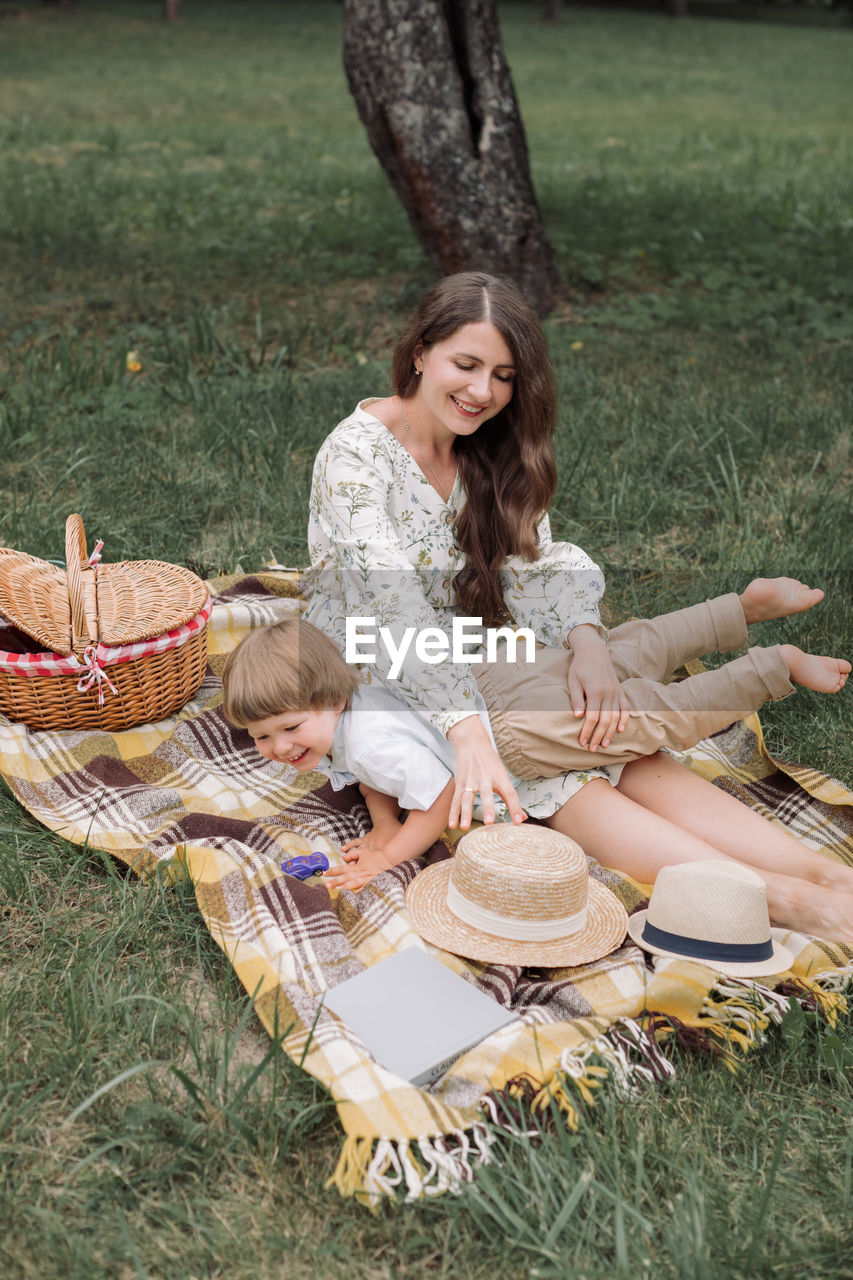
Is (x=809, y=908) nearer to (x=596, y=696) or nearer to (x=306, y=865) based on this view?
(x=596, y=696)

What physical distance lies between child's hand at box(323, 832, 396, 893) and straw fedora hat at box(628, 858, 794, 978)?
2.12ft

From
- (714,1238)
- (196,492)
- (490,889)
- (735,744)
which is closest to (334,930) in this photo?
(490,889)

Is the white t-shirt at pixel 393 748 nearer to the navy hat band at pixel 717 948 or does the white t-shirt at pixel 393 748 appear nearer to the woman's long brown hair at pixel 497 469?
the woman's long brown hair at pixel 497 469

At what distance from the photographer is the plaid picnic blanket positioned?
1942 millimetres

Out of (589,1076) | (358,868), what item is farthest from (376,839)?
(589,1076)

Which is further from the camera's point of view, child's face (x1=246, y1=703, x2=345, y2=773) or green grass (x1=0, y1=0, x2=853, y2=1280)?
child's face (x1=246, y1=703, x2=345, y2=773)

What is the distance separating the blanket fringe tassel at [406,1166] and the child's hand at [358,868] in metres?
0.76

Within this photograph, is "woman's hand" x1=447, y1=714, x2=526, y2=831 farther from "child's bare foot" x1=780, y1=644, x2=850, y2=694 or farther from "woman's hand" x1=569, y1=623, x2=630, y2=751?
"child's bare foot" x1=780, y1=644, x2=850, y2=694

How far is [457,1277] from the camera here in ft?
5.67

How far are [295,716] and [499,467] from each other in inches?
36.9

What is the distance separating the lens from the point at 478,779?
8.05 ft

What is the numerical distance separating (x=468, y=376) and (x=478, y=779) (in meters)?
1.04

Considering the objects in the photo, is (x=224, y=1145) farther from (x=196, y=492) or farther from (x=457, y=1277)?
(x=196, y=492)

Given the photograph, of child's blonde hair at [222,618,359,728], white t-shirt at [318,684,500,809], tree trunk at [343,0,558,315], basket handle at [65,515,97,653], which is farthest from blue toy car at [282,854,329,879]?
tree trunk at [343,0,558,315]
